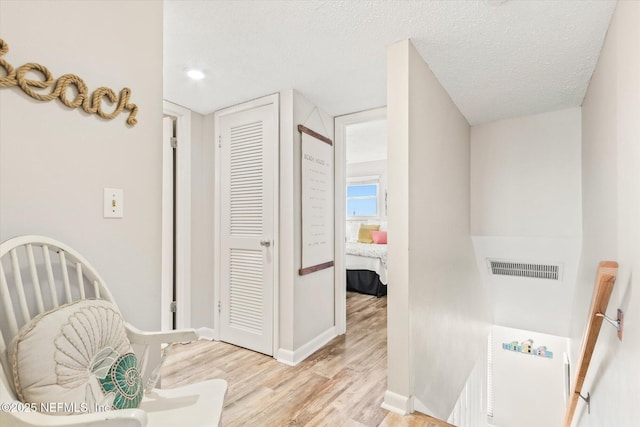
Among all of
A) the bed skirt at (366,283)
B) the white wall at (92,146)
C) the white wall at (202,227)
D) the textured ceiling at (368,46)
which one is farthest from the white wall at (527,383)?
the white wall at (92,146)

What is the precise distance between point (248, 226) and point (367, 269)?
2.74m

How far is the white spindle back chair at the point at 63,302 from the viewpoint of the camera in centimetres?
90

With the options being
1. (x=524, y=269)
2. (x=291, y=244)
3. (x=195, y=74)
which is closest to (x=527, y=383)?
(x=524, y=269)

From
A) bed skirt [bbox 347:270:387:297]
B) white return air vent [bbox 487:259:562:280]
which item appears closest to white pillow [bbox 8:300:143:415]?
white return air vent [bbox 487:259:562:280]

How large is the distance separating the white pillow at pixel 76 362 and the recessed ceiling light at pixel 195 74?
1.80 meters

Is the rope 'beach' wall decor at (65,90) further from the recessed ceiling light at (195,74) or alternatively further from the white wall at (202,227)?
the white wall at (202,227)

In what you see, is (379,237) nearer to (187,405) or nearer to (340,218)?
(340,218)

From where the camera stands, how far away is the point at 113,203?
1282 mm

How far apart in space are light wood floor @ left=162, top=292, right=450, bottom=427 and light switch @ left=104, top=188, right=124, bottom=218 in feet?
4.40

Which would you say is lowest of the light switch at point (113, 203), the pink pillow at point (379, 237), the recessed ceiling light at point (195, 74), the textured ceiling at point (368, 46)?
the pink pillow at point (379, 237)

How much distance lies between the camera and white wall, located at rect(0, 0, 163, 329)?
102cm

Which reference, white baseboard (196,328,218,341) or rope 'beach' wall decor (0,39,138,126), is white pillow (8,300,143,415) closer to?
rope 'beach' wall decor (0,39,138,126)

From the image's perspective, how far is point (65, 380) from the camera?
876 mm

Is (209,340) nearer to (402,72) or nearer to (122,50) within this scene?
(122,50)
